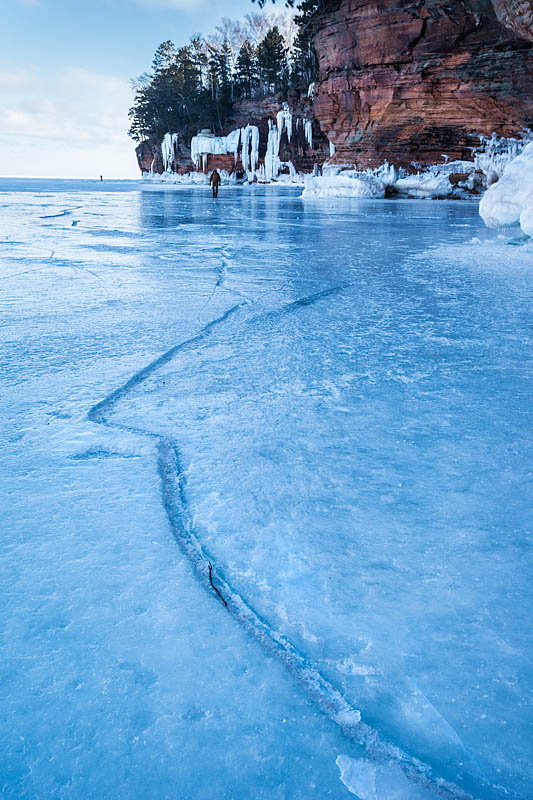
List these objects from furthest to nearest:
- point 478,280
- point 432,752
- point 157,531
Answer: point 478,280, point 157,531, point 432,752

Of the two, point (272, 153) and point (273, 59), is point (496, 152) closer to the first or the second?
point (272, 153)

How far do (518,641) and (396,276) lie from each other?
14.0 feet

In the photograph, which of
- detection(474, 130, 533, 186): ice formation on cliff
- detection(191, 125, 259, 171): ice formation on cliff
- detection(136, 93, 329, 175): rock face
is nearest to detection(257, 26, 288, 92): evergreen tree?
detection(136, 93, 329, 175): rock face

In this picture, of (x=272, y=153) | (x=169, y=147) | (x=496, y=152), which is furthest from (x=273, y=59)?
(x=496, y=152)

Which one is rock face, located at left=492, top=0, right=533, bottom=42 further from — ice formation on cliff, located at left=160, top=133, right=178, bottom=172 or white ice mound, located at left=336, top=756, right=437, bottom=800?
ice formation on cliff, located at left=160, top=133, right=178, bottom=172

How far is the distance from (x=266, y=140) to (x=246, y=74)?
33.9 ft

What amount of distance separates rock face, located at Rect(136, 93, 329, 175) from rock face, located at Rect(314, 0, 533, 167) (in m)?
9.15

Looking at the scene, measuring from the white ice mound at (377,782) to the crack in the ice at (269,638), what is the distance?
0.04 feet

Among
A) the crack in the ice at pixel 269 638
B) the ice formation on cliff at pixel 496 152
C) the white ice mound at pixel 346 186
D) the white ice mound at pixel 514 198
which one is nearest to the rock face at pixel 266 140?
the white ice mound at pixel 346 186

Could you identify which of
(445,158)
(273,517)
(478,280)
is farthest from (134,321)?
(445,158)

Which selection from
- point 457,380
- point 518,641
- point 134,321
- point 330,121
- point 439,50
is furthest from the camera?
point 330,121

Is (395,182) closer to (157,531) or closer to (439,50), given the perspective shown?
(439,50)

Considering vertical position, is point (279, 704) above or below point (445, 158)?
below

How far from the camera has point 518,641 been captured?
3.33 feet
